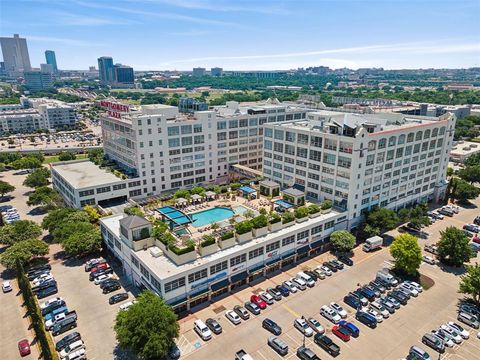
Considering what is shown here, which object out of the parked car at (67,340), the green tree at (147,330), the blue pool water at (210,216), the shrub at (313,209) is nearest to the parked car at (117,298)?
the parked car at (67,340)

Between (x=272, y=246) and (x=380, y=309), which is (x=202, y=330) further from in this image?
(x=380, y=309)

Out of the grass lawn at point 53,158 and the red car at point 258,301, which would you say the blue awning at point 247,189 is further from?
the grass lawn at point 53,158

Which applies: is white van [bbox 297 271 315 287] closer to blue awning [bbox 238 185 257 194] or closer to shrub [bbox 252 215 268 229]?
shrub [bbox 252 215 268 229]

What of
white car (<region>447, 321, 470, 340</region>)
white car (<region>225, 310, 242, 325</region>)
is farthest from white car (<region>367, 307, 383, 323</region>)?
white car (<region>225, 310, 242, 325</region>)

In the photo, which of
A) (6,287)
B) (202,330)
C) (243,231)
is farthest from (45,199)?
(202,330)

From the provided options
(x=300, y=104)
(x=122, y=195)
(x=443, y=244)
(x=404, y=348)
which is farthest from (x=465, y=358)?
(x=300, y=104)
